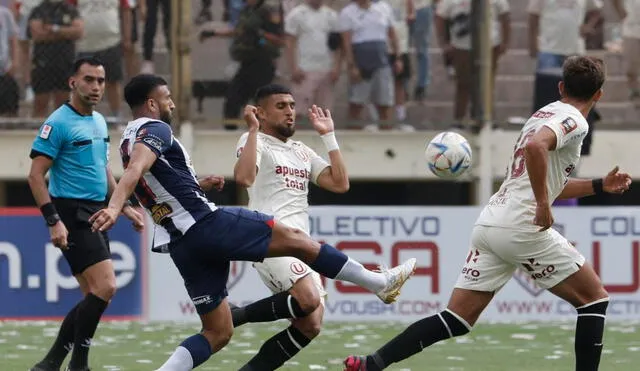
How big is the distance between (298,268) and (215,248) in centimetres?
135

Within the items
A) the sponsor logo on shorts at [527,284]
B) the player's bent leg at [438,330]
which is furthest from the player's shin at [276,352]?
the sponsor logo on shorts at [527,284]

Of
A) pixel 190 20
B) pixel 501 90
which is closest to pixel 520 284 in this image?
pixel 501 90

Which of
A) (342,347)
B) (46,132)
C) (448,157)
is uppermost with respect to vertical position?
(46,132)

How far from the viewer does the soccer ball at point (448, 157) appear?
10.2 metres

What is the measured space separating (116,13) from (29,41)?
3.25 ft

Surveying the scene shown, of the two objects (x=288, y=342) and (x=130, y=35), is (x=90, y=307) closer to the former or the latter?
(x=288, y=342)

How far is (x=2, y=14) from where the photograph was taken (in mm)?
16188

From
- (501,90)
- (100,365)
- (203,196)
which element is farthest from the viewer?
(501,90)

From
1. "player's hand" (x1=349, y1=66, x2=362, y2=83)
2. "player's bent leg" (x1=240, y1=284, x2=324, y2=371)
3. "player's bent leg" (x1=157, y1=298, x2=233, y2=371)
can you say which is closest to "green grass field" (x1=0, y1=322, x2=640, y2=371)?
"player's bent leg" (x1=240, y1=284, x2=324, y2=371)

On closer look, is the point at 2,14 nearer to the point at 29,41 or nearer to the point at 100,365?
the point at 29,41

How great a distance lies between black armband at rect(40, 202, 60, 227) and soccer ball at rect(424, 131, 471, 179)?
2.53 m

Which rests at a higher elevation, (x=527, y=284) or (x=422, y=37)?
(x=422, y=37)

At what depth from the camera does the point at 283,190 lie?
9.65 meters

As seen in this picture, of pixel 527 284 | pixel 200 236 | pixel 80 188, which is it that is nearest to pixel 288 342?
pixel 200 236
